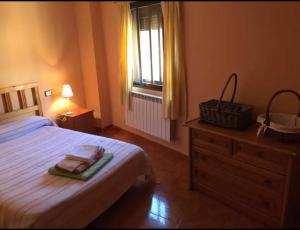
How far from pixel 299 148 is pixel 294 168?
5.2 inches

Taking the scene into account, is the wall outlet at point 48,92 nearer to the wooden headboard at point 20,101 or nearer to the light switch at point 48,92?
the light switch at point 48,92

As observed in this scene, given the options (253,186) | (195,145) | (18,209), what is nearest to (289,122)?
(253,186)

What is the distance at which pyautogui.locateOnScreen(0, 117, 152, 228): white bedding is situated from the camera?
4.21 ft

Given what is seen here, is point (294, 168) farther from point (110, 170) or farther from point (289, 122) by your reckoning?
point (110, 170)

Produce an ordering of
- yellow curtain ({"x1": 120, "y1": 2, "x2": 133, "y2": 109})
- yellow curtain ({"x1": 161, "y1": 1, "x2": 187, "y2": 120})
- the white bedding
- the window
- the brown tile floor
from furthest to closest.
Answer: yellow curtain ({"x1": 120, "y1": 2, "x2": 133, "y2": 109})
the window
yellow curtain ({"x1": 161, "y1": 1, "x2": 187, "y2": 120})
the white bedding
the brown tile floor

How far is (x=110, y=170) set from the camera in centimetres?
187

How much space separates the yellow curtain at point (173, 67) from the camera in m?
2.29

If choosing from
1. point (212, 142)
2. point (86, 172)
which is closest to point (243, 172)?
point (212, 142)

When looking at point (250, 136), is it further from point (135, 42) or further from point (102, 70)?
point (102, 70)

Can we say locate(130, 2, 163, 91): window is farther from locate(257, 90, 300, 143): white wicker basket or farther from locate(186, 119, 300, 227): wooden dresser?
locate(257, 90, 300, 143): white wicker basket

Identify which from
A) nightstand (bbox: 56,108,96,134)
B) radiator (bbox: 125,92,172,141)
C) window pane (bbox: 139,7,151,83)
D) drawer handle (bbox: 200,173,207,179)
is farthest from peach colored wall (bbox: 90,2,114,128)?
drawer handle (bbox: 200,173,207,179)

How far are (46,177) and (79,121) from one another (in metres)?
1.67

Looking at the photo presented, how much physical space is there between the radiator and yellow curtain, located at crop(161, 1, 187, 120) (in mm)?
168

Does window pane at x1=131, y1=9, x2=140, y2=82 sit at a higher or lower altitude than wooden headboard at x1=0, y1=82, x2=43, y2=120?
higher
